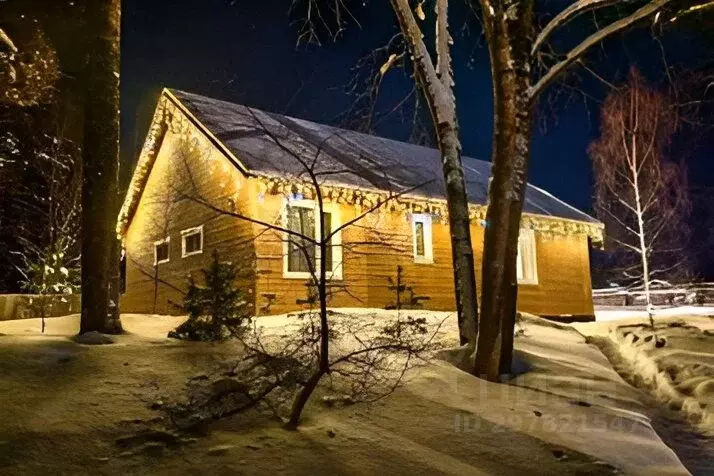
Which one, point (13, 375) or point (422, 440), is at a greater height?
point (13, 375)

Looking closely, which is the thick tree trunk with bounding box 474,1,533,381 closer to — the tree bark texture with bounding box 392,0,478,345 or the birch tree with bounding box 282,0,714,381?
the birch tree with bounding box 282,0,714,381

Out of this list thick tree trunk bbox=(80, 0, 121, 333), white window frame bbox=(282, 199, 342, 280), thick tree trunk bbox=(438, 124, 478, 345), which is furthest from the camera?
white window frame bbox=(282, 199, 342, 280)

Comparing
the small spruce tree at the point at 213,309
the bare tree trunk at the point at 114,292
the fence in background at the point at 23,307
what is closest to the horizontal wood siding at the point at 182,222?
the fence in background at the point at 23,307

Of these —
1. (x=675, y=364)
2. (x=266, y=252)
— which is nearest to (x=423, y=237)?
(x=266, y=252)

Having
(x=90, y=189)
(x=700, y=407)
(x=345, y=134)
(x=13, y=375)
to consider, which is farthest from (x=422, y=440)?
(x=345, y=134)

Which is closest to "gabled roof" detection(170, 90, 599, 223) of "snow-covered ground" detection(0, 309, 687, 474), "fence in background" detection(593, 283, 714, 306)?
"snow-covered ground" detection(0, 309, 687, 474)

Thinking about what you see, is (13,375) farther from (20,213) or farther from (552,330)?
(20,213)

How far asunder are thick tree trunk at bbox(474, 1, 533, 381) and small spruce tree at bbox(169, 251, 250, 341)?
3.15 metres

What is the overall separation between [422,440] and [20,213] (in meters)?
28.8

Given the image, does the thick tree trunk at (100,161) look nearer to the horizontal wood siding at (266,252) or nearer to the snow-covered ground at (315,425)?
the snow-covered ground at (315,425)

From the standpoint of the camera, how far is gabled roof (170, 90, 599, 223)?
1425 cm

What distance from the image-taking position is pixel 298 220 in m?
14.8

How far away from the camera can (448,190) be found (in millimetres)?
9008

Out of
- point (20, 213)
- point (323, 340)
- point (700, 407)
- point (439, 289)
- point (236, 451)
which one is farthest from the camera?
point (20, 213)
